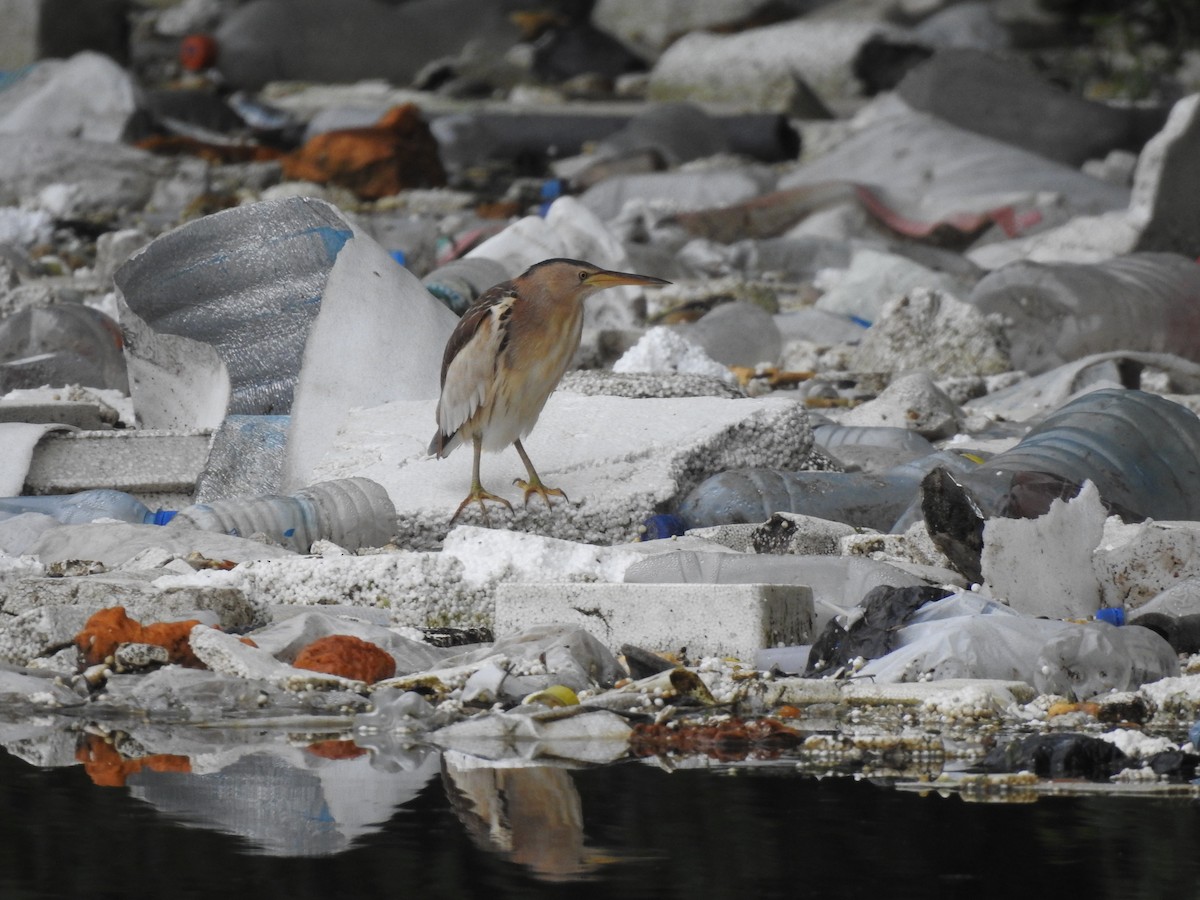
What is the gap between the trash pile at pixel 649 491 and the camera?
3102 mm

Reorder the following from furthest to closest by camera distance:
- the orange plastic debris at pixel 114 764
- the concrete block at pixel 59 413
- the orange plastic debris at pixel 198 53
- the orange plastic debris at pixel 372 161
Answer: the orange plastic debris at pixel 198 53 → the orange plastic debris at pixel 372 161 → the concrete block at pixel 59 413 → the orange plastic debris at pixel 114 764

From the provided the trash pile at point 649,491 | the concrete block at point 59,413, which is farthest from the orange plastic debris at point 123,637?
the concrete block at point 59,413

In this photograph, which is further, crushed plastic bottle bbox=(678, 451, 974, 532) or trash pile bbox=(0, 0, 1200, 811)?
crushed plastic bottle bbox=(678, 451, 974, 532)

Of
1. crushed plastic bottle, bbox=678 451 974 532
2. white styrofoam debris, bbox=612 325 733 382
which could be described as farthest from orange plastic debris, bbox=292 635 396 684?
white styrofoam debris, bbox=612 325 733 382

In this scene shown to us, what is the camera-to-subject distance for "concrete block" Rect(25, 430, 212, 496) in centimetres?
512

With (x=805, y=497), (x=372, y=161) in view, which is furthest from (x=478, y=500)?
(x=372, y=161)

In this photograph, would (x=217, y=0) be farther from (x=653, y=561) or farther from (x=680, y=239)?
(x=653, y=561)

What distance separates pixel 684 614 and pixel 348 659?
64cm

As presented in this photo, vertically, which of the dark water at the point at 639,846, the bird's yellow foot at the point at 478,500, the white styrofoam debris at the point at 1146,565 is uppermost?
the dark water at the point at 639,846

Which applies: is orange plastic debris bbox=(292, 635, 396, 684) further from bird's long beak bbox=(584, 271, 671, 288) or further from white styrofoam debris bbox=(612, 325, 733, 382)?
white styrofoam debris bbox=(612, 325, 733, 382)

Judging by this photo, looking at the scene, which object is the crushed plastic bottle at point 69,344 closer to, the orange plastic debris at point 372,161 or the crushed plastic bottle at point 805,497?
the crushed plastic bottle at point 805,497

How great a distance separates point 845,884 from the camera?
2129 mm

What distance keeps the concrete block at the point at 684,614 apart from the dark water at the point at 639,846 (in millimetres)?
834

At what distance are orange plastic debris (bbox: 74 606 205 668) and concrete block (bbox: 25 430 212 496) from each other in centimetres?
181
